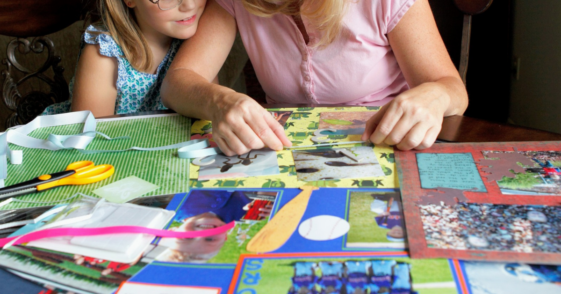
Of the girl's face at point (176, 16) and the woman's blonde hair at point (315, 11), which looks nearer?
the woman's blonde hair at point (315, 11)

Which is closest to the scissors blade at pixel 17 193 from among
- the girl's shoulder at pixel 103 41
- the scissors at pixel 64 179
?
the scissors at pixel 64 179

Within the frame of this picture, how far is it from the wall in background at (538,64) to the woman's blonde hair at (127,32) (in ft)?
4.74

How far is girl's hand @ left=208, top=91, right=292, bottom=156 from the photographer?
0.73 metres

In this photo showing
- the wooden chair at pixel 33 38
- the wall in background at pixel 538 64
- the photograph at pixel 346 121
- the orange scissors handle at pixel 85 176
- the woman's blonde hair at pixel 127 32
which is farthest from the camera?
the wall in background at pixel 538 64

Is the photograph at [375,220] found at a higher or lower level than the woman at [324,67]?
lower

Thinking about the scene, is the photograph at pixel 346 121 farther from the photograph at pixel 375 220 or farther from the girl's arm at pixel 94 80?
the girl's arm at pixel 94 80

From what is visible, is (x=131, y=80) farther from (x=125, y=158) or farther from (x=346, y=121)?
(x=346, y=121)

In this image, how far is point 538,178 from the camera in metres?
0.59

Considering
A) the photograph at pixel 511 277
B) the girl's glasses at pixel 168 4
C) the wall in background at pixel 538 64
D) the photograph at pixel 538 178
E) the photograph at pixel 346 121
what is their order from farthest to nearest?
the wall in background at pixel 538 64 < the girl's glasses at pixel 168 4 < the photograph at pixel 346 121 < the photograph at pixel 538 178 < the photograph at pixel 511 277

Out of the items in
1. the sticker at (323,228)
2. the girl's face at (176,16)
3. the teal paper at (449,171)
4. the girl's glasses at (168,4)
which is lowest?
the sticker at (323,228)

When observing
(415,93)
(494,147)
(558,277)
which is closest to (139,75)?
(415,93)

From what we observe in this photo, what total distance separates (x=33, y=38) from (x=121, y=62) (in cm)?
53

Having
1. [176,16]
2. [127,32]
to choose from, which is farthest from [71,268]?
[127,32]

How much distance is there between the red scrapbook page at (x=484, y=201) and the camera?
1.49 feet
